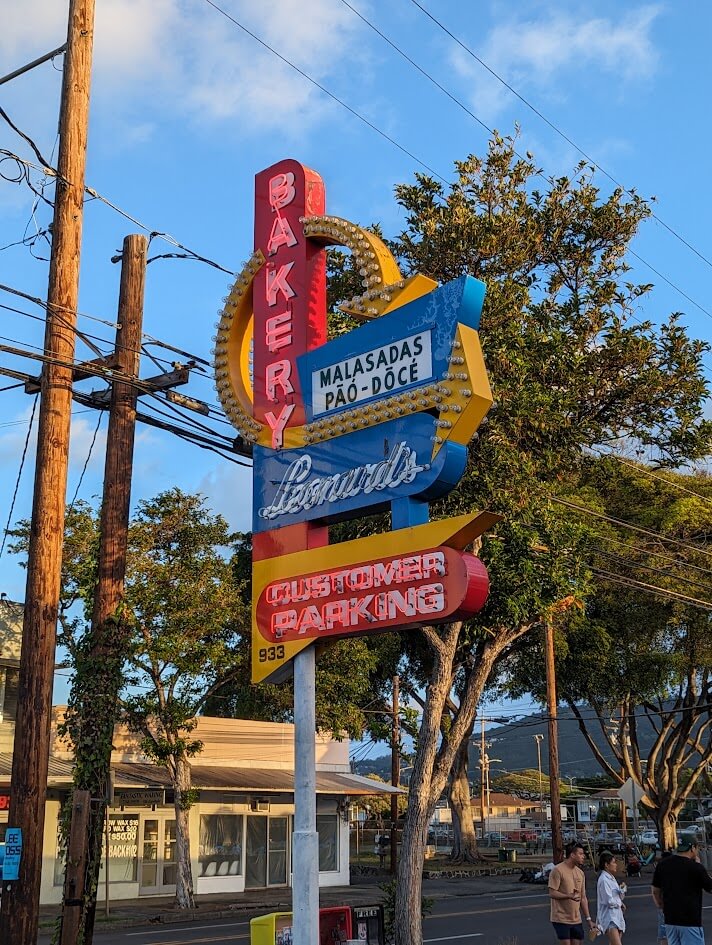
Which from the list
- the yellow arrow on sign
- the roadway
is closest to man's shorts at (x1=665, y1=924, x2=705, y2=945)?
the yellow arrow on sign

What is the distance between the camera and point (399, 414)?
10227mm

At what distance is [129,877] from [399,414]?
2303cm

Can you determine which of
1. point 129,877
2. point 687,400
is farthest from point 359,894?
point 687,400

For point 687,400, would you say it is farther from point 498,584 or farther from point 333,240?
point 333,240

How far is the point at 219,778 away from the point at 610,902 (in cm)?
1834

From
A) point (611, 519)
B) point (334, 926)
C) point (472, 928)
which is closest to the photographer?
point (334, 926)

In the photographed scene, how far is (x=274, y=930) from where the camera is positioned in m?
11.3

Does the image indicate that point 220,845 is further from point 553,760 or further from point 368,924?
point 368,924

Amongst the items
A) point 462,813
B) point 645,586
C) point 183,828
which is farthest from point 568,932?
point 462,813

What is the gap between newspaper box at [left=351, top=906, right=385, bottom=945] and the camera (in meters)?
13.4

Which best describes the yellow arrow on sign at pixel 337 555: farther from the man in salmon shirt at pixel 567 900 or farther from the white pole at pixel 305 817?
the man in salmon shirt at pixel 567 900

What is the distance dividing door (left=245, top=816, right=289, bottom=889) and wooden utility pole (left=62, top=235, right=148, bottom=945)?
20794mm

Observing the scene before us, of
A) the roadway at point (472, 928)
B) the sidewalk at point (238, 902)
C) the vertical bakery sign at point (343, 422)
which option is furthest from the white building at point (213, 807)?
the vertical bakery sign at point (343, 422)

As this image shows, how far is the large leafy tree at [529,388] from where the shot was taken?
15781mm
